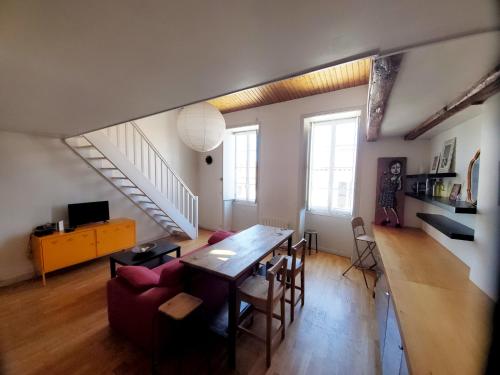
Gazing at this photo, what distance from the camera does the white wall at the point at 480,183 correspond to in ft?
3.83

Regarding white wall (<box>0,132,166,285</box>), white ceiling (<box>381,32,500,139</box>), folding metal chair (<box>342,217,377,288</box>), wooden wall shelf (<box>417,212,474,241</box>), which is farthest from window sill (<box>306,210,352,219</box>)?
Result: white wall (<box>0,132,166,285</box>)

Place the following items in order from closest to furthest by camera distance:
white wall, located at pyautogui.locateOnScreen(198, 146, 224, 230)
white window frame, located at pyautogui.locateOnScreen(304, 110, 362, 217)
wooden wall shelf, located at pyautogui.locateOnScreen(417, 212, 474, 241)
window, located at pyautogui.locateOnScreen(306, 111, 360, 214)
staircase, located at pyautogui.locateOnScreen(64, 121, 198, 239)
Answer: wooden wall shelf, located at pyautogui.locateOnScreen(417, 212, 474, 241) < staircase, located at pyautogui.locateOnScreen(64, 121, 198, 239) < white window frame, located at pyautogui.locateOnScreen(304, 110, 362, 217) < window, located at pyautogui.locateOnScreen(306, 111, 360, 214) < white wall, located at pyautogui.locateOnScreen(198, 146, 224, 230)

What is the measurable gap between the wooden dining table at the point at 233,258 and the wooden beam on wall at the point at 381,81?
165 cm

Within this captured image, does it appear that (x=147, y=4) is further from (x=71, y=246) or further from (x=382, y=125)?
(x=71, y=246)

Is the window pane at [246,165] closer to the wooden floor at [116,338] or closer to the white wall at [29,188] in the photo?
the wooden floor at [116,338]

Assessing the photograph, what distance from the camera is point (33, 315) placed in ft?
6.98

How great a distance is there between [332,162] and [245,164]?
2126 mm

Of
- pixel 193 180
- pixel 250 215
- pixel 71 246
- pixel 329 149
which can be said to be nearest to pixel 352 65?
pixel 329 149

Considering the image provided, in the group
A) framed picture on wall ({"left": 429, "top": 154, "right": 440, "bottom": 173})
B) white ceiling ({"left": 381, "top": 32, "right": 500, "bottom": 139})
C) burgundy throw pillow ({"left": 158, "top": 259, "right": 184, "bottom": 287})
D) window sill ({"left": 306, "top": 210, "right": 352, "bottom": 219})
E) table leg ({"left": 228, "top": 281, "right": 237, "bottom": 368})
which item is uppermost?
white ceiling ({"left": 381, "top": 32, "right": 500, "bottom": 139})

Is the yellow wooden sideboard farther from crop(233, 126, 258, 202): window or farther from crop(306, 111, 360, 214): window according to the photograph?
crop(306, 111, 360, 214): window

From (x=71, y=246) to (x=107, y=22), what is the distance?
331cm

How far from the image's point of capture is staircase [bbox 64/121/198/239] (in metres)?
3.08

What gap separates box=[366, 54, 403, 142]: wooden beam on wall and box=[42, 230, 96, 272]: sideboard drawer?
4039mm

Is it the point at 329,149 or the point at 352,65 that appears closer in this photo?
the point at 352,65
